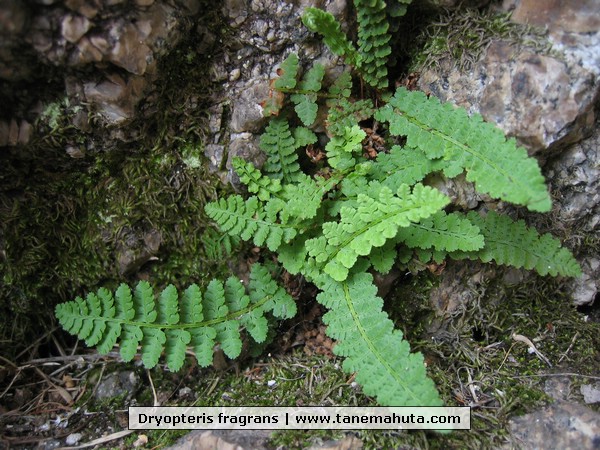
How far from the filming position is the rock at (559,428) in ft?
9.62

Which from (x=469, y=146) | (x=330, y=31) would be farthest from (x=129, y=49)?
(x=469, y=146)

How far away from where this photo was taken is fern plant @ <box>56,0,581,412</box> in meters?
3.15

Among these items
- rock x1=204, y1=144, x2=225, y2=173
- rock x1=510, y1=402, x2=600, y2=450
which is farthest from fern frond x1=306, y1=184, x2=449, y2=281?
rock x1=510, y1=402, x2=600, y2=450

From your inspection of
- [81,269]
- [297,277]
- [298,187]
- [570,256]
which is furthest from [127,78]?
[570,256]

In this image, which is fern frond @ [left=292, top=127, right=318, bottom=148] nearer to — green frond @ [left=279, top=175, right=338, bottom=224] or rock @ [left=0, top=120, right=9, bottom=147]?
green frond @ [left=279, top=175, right=338, bottom=224]

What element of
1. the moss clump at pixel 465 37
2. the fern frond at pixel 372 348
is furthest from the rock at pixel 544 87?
the fern frond at pixel 372 348

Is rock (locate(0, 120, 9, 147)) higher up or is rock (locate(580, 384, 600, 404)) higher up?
rock (locate(0, 120, 9, 147))

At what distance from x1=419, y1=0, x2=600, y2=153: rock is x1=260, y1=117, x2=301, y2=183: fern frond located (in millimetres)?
1285

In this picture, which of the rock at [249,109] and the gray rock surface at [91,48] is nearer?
the gray rock surface at [91,48]

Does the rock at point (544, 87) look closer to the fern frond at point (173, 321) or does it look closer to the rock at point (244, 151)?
the rock at point (244, 151)

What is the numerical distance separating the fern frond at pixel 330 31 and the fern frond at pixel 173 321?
1746 millimetres

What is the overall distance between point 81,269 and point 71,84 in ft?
4.79

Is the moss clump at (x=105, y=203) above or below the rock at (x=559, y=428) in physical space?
above

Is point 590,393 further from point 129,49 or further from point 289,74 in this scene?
point 129,49
